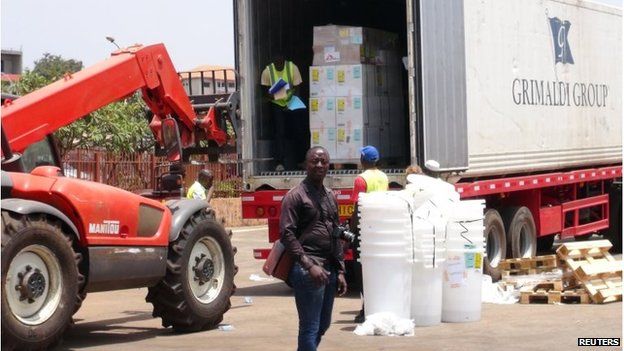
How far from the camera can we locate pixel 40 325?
9891 millimetres

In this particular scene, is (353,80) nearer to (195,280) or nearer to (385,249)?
(385,249)

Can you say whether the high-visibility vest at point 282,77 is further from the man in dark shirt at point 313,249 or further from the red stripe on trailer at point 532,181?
the man in dark shirt at point 313,249

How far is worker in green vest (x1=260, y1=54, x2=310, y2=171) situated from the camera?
1622 centimetres

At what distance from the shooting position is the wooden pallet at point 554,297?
14.0 metres

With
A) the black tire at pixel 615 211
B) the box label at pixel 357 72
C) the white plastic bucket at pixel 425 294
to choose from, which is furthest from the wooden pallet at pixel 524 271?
the black tire at pixel 615 211

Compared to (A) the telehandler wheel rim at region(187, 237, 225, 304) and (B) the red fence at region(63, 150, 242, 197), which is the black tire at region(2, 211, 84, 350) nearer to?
(A) the telehandler wheel rim at region(187, 237, 225, 304)

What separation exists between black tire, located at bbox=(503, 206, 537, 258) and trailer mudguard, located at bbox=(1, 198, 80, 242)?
28.7ft

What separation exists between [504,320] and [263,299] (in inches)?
145

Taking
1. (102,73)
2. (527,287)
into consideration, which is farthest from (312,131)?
(102,73)

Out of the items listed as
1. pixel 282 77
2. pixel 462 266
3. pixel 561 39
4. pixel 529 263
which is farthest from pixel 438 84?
pixel 561 39

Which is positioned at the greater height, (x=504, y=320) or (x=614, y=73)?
(x=614, y=73)

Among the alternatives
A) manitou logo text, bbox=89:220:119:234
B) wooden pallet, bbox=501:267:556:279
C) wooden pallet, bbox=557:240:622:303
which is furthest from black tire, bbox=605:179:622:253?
manitou logo text, bbox=89:220:119:234

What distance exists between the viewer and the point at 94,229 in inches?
421

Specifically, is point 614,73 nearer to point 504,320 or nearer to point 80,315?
point 504,320
